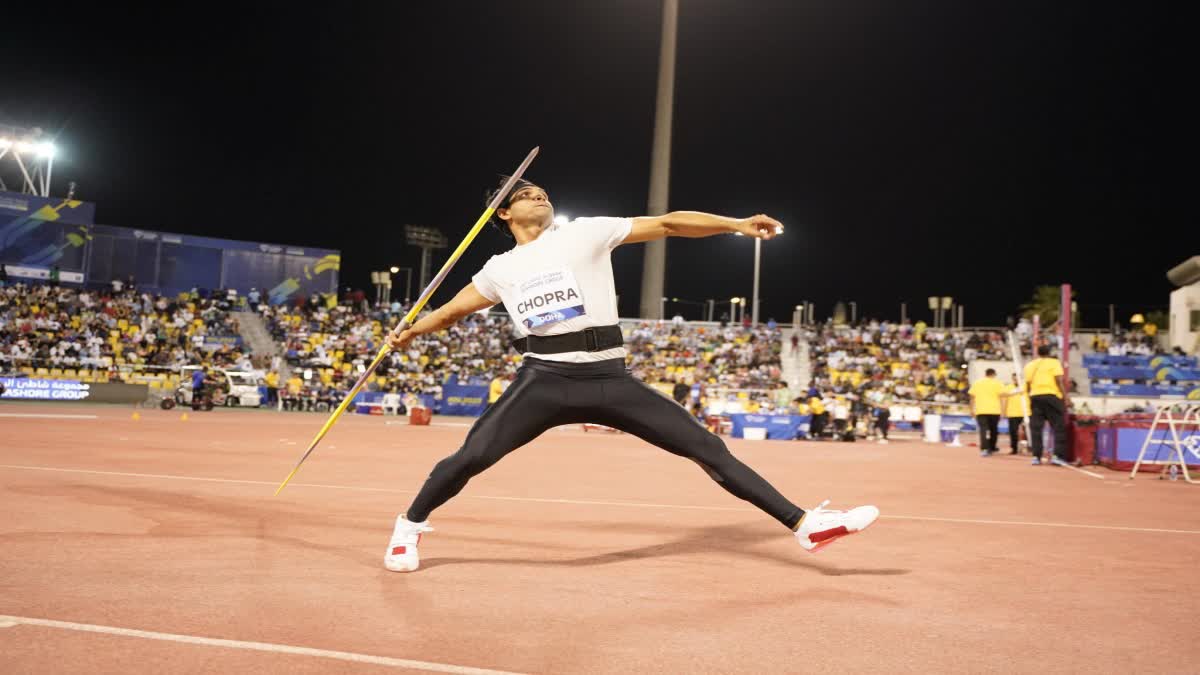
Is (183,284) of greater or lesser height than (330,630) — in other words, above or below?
above

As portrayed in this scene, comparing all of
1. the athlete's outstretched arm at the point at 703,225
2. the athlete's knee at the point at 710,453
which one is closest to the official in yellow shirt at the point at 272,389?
the athlete's outstretched arm at the point at 703,225

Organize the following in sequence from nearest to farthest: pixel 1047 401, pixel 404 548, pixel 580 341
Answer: pixel 580 341, pixel 404 548, pixel 1047 401

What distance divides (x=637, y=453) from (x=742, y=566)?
421 inches

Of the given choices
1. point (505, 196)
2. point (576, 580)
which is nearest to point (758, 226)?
point (505, 196)

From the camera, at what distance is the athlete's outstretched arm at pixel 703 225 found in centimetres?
446

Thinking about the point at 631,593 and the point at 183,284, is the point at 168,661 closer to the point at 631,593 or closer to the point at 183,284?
the point at 631,593

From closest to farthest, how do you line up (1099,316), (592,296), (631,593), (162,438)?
(631,593), (592,296), (162,438), (1099,316)

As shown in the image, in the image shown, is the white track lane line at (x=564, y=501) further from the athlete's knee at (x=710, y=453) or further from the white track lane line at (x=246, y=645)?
the white track lane line at (x=246, y=645)

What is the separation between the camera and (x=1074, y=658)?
10.7 ft

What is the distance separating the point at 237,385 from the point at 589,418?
33.1 metres

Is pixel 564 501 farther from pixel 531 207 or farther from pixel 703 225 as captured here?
pixel 703 225

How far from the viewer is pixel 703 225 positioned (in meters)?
4.50

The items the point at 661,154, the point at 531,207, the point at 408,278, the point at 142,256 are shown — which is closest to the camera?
the point at 531,207

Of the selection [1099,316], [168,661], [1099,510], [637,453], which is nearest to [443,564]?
[168,661]
